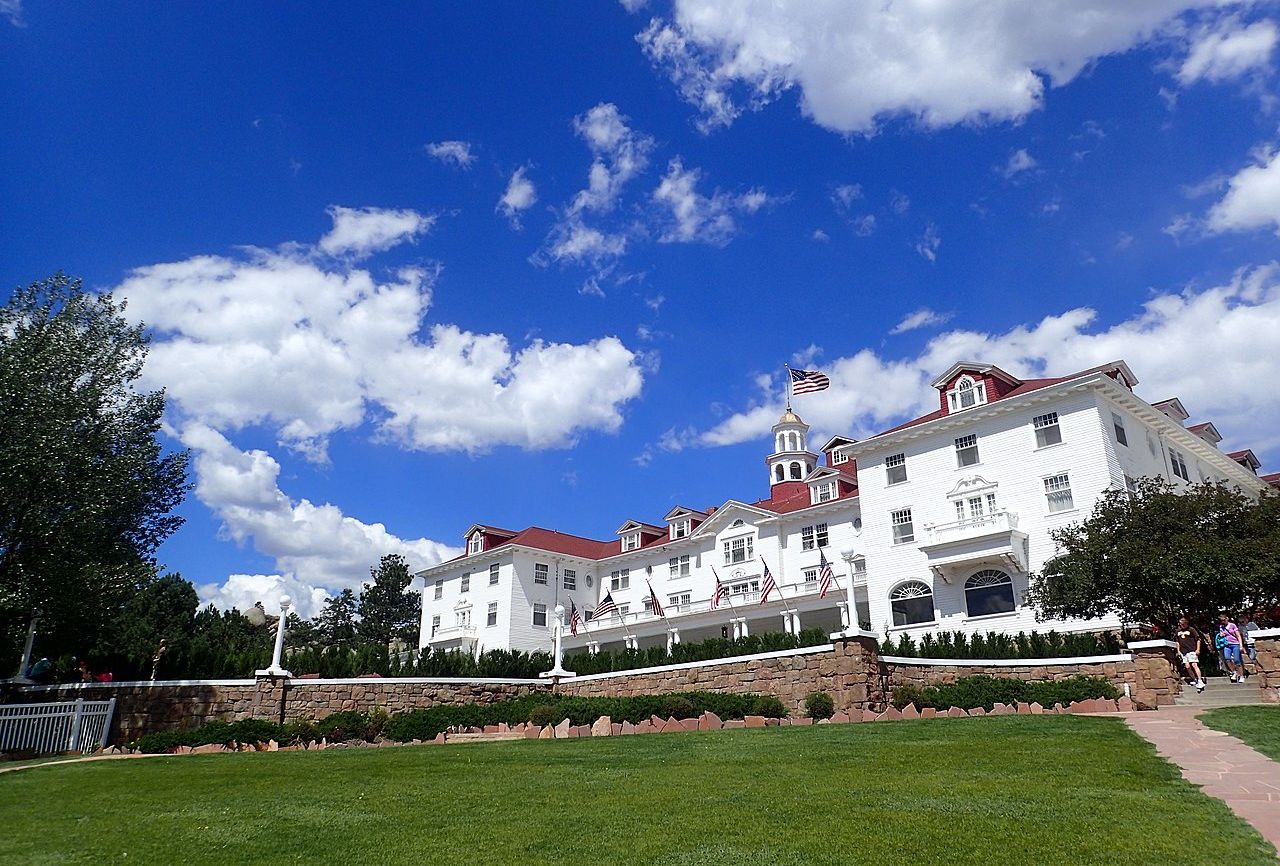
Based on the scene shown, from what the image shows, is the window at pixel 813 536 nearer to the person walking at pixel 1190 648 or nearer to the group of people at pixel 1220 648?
the person walking at pixel 1190 648

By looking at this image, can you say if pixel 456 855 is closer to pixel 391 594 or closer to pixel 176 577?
pixel 176 577

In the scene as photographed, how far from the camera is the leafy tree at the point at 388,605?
72.0 m

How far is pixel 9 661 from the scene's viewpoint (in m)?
27.6

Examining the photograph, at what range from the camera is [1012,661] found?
79.0 feet

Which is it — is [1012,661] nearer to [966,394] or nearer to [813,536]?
[966,394]

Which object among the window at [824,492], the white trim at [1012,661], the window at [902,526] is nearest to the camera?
the white trim at [1012,661]

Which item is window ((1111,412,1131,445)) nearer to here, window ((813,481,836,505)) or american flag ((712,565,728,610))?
window ((813,481,836,505))

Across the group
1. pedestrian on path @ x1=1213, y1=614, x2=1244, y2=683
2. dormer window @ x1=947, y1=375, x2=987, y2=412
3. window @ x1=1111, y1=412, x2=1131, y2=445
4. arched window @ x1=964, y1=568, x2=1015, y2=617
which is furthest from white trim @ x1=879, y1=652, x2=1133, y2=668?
dormer window @ x1=947, y1=375, x2=987, y2=412

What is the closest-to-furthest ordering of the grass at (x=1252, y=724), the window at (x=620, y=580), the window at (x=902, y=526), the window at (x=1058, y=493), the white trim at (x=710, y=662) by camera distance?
the grass at (x=1252, y=724) < the white trim at (x=710, y=662) < the window at (x=1058, y=493) < the window at (x=902, y=526) < the window at (x=620, y=580)

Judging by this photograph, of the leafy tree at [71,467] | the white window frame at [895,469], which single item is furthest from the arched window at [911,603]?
the leafy tree at [71,467]

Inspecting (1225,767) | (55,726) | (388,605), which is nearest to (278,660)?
(55,726)

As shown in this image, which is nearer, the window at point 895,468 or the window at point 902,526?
the window at point 902,526

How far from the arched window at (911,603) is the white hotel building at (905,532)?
0.31ft

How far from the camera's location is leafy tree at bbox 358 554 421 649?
7200 centimetres
